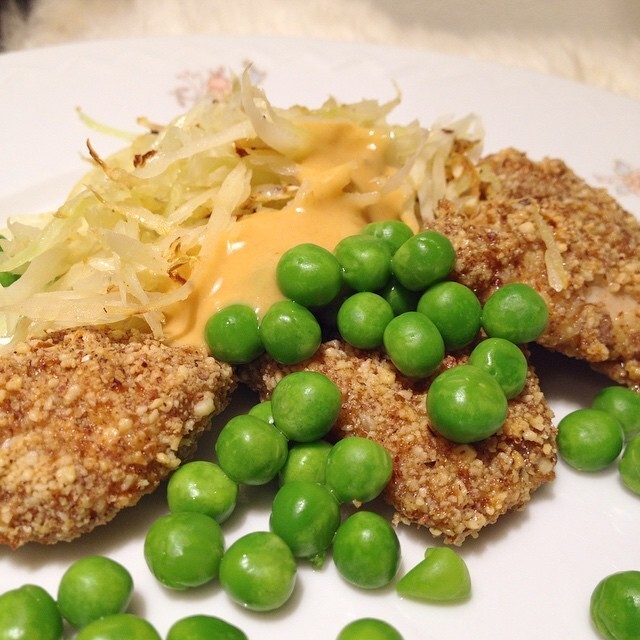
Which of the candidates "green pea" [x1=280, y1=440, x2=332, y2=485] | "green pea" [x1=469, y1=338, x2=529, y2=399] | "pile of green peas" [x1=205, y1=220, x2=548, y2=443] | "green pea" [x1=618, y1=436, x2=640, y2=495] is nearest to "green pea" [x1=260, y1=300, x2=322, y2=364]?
"pile of green peas" [x1=205, y1=220, x2=548, y2=443]

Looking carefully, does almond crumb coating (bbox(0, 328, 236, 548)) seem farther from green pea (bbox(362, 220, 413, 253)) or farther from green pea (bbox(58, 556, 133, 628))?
green pea (bbox(362, 220, 413, 253))

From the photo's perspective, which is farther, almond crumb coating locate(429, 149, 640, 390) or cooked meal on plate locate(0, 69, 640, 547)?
almond crumb coating locate(429, 149, 640, 390)

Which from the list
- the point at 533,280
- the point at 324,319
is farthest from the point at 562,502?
the point at 324,319

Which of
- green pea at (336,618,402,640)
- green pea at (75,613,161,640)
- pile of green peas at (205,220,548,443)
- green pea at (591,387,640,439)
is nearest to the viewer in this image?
green pea at (75,613,161,640)

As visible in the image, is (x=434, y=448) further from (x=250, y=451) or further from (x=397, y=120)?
(x=397, y=120)

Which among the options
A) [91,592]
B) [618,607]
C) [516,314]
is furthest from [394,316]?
[91,592]

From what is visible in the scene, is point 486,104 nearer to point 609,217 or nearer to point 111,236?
point 609,217
